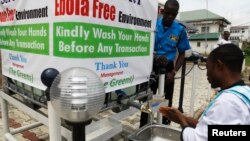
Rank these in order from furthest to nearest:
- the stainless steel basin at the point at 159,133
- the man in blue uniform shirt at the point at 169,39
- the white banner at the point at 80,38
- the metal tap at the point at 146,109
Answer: the man in blue uniform shirt at the point at 169,39
the stainless steel basin at the point at 159,133
the metal tap at the point at 146,109
the white banner at the point at 80,38

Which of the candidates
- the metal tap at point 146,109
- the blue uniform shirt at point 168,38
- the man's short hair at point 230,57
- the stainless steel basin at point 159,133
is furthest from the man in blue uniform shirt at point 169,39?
the man's short hair at point 230,57

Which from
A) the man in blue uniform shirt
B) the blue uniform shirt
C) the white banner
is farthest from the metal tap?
the blue uniform shirt

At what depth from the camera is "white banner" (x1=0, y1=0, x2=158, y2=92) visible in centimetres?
153

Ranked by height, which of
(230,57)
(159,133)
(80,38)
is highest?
(80,38)

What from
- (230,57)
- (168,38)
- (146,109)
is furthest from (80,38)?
(168,38)

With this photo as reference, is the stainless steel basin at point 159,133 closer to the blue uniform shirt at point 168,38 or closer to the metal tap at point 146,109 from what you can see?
the metal tap at point 146,109

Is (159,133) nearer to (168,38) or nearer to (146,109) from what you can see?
(146,109)

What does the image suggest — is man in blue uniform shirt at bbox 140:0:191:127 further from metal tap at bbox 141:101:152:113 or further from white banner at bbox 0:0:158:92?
metal tap at bbox 141:101:152:113

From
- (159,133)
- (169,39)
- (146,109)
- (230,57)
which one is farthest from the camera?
(169,39)

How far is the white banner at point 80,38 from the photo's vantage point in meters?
1.53

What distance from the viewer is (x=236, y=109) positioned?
4.49 ft

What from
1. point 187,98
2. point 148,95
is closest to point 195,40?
point 187,98

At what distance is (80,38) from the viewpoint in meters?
1.54

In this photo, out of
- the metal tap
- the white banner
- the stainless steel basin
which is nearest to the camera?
the white banner
